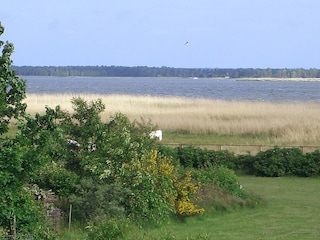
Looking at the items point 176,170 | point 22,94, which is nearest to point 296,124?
point 176,170

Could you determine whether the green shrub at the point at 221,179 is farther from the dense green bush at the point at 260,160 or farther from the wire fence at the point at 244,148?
the wire fence at the point at 244,148

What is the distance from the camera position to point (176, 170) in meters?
21.8

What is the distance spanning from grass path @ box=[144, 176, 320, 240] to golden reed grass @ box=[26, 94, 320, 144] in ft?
29.9

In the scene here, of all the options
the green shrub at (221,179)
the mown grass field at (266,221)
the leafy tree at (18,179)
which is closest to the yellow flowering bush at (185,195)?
the mown grass field at (266,221)

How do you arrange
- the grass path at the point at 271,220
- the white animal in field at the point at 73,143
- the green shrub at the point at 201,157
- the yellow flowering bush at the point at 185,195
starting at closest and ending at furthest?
the grass path at the point at 271,220
the white animal in field at the point at 73,143
the yellow flowering bush at the point at 185,195
the green shrub at the point at 201,157

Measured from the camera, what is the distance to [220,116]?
153 ft

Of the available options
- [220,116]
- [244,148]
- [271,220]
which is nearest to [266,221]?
[271,220]

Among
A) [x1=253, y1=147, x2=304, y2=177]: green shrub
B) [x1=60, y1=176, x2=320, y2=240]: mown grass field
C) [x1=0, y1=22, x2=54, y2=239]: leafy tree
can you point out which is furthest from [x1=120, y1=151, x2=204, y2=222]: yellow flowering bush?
[x1=0, y1=22, x2=54, y2=239]: leafy tree

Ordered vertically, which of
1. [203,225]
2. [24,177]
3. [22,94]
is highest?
[22,94]

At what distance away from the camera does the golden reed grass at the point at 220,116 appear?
39.2 m

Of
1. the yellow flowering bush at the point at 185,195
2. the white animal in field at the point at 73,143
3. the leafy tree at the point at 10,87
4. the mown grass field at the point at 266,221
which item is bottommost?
the mown grass field at the point at 266,221

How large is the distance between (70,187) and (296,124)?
23.7m

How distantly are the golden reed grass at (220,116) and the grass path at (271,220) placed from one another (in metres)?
9.12

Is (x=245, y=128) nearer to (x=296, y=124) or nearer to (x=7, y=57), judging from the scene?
(x=296, y=124)
